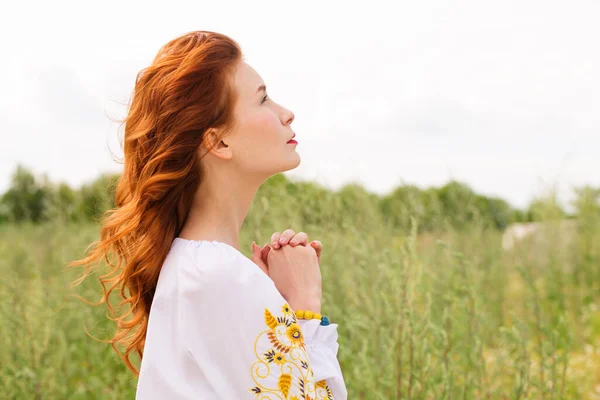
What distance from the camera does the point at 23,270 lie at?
4.95 metres

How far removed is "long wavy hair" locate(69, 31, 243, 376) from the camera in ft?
5.18

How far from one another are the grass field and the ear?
0.97 meters

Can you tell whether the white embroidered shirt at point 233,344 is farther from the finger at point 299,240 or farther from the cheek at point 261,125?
the cheek at point 261,125

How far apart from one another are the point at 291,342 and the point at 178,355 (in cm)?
26

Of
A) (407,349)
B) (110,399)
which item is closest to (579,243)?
(407,349)

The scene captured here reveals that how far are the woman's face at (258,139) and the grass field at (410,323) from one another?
89 cm

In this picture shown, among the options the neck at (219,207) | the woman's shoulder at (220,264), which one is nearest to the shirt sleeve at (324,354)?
the woman's shoulder at (220,264)

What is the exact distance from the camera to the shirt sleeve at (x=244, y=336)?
4.47 feet

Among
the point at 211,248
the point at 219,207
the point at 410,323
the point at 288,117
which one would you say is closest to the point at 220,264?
the point at 211,248

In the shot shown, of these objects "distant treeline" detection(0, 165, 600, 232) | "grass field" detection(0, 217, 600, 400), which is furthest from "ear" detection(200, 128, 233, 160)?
"grass field" detection(0, 217, 600, 400)

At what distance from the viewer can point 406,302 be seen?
2.39 m

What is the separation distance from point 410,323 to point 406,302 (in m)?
0.09

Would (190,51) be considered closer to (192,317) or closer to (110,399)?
(192,317)

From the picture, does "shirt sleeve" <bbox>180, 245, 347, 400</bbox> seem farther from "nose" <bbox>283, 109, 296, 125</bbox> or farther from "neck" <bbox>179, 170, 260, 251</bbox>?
"nose" <bbox>283, 109, 296, 125</bbox>
